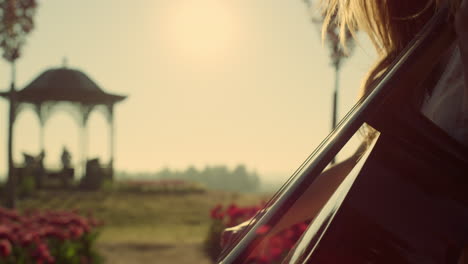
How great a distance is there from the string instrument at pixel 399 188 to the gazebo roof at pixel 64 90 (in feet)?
64.7

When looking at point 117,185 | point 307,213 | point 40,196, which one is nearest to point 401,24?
point 307,213

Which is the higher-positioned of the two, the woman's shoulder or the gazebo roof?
the woman's shoulder

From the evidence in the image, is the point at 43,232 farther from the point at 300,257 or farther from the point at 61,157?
the point at 61,157

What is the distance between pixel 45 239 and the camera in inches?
268

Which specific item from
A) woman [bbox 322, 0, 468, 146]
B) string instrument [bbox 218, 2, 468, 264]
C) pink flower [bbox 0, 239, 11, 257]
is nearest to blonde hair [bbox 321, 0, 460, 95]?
woman [bbox 322, 0, 468, 146]

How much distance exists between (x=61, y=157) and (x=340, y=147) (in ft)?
67.1

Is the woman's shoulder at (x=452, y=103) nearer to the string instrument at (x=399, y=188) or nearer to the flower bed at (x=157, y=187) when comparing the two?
the string instrument at (x=399, y=188)

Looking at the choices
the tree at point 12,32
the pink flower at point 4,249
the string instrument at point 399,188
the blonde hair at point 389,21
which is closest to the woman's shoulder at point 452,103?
the string instrument at point 399,188

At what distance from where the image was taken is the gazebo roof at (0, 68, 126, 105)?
19734mm

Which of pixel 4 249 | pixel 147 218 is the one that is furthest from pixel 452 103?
pixel 147 218

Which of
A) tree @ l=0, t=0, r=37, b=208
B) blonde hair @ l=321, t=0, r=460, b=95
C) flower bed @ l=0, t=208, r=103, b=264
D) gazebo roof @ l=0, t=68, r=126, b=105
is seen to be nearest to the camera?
blonde hair @ l=321, t=0, r=460, b=95

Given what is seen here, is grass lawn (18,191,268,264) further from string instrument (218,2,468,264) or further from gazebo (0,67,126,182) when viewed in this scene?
string instrument (218,2,468,264)

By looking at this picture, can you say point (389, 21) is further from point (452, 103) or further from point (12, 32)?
point (12, 32)

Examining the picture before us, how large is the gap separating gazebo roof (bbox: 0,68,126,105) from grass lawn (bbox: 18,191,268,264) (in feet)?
10.2
